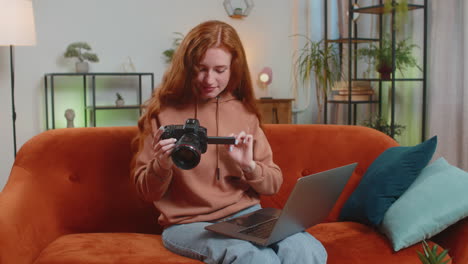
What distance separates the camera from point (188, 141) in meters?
1.32

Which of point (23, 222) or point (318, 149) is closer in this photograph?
point (23, 222)

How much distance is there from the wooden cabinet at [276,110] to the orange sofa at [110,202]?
2.62m

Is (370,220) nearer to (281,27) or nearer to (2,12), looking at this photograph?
(2,12)

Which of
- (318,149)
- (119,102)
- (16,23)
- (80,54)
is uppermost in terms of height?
(16,23)

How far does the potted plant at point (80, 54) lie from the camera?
13.8ft

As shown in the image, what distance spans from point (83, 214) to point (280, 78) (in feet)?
12.0

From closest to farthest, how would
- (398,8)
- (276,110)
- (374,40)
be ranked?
(398,8) → (374,40) → (276,110)

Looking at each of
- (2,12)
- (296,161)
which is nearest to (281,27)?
(2,12)

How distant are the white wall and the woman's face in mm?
2957

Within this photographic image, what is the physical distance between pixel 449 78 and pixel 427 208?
2290 millimetres

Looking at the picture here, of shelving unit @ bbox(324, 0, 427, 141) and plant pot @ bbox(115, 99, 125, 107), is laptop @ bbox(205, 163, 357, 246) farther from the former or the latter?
plant pot @ bbox(115, 99, 125, 107)

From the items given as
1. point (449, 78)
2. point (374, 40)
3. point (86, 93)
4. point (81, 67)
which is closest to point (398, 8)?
point (374, 40)

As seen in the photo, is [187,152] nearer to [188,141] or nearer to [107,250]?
[188,141]

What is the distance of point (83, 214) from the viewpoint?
184 cm
